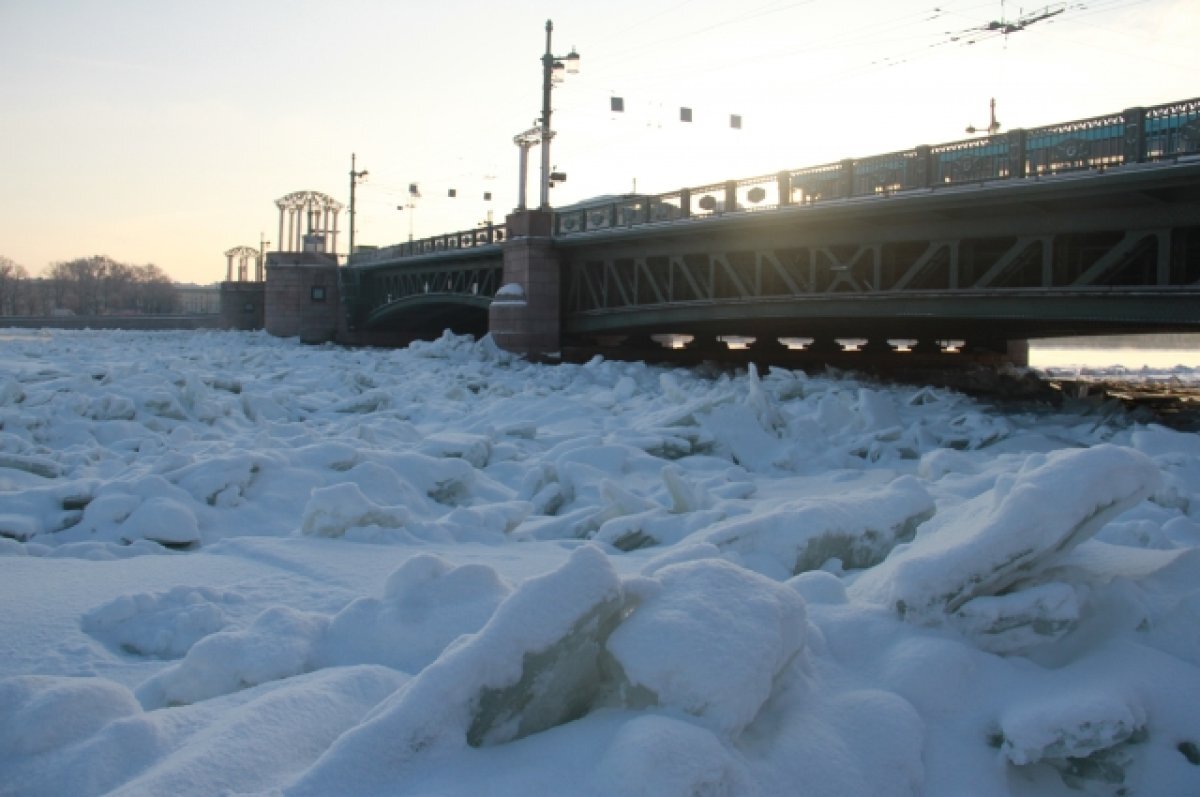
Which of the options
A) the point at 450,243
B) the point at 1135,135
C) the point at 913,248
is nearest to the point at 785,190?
the point at 913,248

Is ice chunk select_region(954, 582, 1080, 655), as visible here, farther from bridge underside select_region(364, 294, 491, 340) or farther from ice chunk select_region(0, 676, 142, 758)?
bridge underside select_region(364, 294, 491, 340)

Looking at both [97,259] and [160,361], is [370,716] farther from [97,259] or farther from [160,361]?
[97,259]

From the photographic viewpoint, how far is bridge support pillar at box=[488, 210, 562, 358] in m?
23.2

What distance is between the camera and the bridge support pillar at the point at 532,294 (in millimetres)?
23219

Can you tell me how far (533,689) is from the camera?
9.37 feet

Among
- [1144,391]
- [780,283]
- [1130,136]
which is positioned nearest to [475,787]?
[1130,136]

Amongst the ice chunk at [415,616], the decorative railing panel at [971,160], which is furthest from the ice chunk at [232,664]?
the decorative railing panel at [971,160]

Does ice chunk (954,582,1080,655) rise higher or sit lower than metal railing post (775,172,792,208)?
lower

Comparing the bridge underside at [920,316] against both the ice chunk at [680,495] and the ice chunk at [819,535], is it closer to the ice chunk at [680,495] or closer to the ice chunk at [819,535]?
the ice chunk at [680,495]

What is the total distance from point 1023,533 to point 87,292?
435ft

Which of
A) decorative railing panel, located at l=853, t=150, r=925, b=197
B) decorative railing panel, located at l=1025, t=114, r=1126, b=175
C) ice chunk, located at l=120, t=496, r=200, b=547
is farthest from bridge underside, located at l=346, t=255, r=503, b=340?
ice chunk, located at l=120, t=496, r=200, b=547

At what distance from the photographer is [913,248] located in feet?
54.7

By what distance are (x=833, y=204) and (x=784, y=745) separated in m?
12.8

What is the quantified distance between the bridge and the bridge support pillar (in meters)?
0.04
